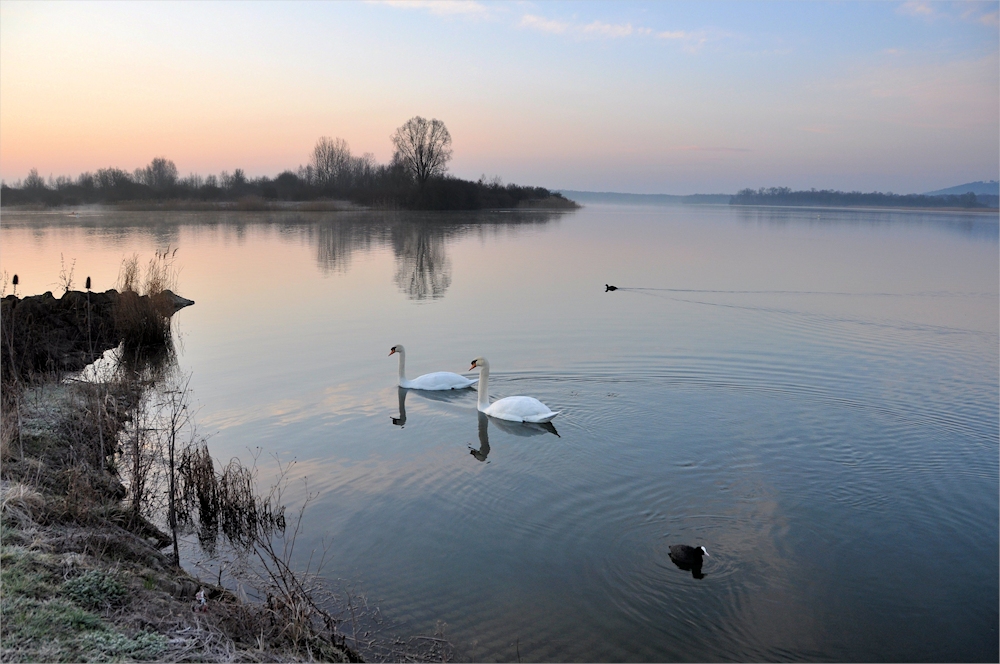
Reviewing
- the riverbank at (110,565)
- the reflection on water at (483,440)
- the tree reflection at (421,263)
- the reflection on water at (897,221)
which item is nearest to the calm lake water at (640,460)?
the reflection on water at (483,440)

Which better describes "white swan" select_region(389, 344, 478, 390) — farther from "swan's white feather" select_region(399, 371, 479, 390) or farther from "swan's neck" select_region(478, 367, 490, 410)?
"swan's neck" select_region(478, 367, 490, 410)

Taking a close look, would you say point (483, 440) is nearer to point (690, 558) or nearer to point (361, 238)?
point (690, 558)

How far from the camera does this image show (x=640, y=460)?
820 centimetres

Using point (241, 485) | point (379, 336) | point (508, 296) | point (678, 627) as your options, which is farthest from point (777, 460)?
point (508, 296)

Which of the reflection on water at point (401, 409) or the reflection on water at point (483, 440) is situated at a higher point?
the reflection on water at point (401, 409)

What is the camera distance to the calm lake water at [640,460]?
5.35 m

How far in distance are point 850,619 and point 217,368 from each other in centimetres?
1067

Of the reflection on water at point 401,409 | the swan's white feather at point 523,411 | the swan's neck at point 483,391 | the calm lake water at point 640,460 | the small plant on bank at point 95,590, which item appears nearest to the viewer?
the small plant on bank at point 95,590

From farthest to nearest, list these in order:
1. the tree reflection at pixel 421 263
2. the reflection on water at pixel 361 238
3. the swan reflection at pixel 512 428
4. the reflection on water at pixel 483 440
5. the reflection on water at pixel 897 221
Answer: the reflection on water at pixel 897 221 → the reflection on water at pixel 361 238 → the tree reflection at pixel 421 263 → the swan reflection at pixel 512 428 → the reflection on water at pixel 483 440

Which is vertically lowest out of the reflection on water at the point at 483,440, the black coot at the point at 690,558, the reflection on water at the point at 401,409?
the black coot at the point at 690,558

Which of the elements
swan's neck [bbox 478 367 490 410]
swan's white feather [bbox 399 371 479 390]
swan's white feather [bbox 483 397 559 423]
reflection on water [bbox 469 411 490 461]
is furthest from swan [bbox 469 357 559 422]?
swan's white feather [bbox 399 371 479 390]

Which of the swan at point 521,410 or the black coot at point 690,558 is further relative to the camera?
the swan at point 521,410

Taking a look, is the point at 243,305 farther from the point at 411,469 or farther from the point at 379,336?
the point at 411,469

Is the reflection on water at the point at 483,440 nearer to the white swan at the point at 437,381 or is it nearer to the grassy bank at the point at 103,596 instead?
the white swan at the point at 437,381
